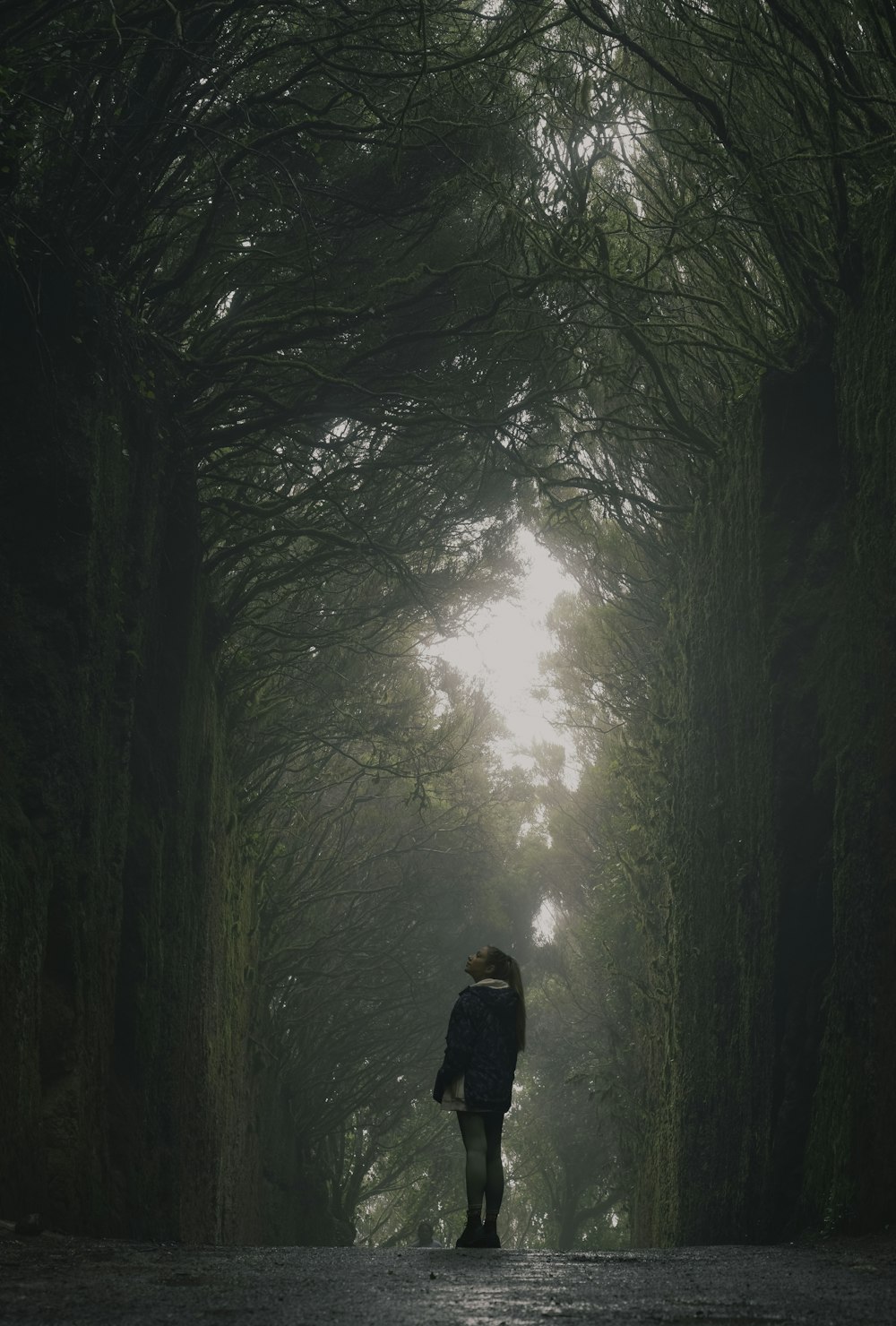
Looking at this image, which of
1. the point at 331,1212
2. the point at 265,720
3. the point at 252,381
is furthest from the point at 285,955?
the point at 252,381

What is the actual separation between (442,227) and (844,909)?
17.1 ft

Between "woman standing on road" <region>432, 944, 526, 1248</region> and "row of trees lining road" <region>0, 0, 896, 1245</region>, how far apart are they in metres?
1.73

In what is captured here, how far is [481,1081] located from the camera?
7.20 m

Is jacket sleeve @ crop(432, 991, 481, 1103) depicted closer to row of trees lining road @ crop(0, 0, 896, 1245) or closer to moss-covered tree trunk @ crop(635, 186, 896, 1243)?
row of trees lining road @ crop(0, 0, 896, 1245)

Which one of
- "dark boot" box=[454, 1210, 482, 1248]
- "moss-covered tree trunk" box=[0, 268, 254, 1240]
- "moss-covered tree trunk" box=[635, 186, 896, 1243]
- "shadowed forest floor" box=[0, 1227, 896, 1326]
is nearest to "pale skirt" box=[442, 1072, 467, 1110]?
"dark boot" box=[454, 1210, 482, 1248]

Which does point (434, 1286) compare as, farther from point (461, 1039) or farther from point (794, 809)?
point (794, 809)

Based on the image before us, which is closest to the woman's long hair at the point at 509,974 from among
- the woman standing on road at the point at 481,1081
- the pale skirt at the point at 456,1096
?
the woman standing on road at the point at 481,1081

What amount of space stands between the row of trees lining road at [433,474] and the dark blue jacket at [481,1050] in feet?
5.75

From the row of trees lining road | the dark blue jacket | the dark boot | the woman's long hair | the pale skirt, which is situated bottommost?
the dark boot

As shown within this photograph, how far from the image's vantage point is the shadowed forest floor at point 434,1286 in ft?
12.5

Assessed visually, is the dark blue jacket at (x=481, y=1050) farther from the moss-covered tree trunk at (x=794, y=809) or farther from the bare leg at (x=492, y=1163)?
the moss-covered tree trunk at (x=794, y=809)

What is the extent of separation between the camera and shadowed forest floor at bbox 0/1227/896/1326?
12.5 ft

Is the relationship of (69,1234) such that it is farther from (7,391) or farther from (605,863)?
(605,863)

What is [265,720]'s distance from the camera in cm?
1531
